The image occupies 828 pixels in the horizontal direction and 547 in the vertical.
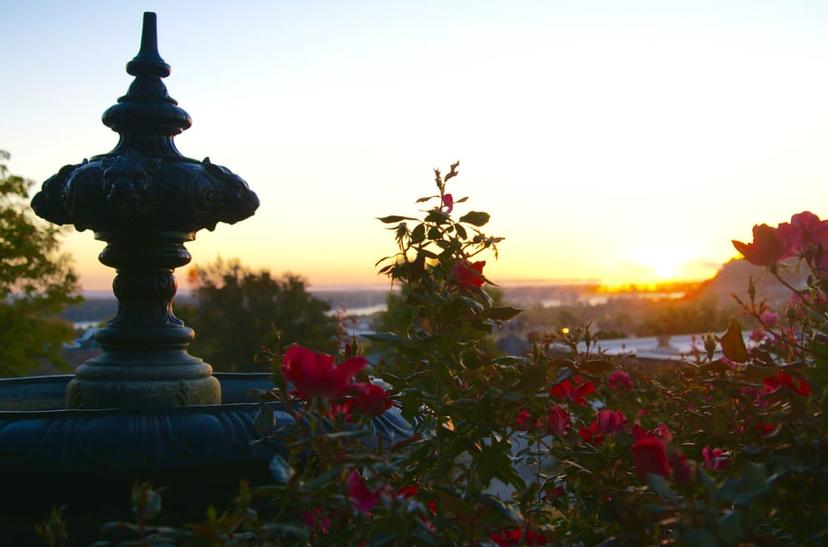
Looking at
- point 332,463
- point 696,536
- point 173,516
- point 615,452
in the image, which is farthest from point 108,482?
point 696,536

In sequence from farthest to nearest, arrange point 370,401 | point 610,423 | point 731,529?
point 610,423, point 370,401, point 731,529

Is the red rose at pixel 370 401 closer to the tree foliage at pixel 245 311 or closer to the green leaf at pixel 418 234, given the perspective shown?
the green leaf at pixel 418 234

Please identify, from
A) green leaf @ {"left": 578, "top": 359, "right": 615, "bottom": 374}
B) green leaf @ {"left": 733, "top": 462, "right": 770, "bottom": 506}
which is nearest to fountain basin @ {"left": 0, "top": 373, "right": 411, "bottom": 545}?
green leaf @ {"left": 578, "top": 359, "right": 615, "bottom": 374}

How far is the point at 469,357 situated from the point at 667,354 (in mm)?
11036

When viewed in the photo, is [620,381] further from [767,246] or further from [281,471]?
[281,471]

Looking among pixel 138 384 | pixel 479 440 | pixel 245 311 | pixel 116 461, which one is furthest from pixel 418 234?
pixel 245 311

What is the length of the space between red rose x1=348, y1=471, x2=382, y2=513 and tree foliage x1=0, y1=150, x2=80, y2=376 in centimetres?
1569

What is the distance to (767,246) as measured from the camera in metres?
2.07

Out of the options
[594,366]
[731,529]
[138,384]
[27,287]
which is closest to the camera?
[731,529]

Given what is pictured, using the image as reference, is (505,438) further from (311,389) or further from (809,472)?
(809,472)

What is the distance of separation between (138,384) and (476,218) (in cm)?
212

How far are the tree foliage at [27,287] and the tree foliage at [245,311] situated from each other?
7.89 feet

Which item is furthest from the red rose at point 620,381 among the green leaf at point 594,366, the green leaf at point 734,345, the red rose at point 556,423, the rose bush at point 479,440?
the green leaf at point 734,345

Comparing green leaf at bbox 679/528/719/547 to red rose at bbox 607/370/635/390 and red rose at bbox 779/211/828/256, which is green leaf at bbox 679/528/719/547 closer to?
red rose at bbox 779/211/828/256
